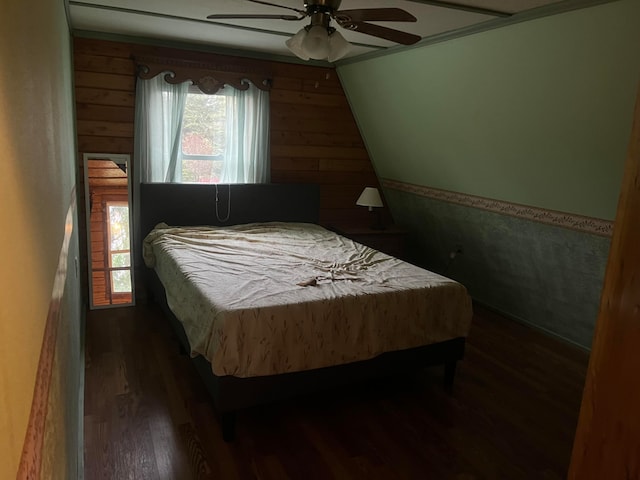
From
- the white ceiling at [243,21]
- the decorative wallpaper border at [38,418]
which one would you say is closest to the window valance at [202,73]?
the white ceiling at [243,21]

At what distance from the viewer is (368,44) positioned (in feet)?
12.3

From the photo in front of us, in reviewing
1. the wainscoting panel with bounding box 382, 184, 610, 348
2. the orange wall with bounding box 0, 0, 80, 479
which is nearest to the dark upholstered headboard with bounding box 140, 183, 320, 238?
the wainscoting panel with bounding box 382, 184, 610, 348

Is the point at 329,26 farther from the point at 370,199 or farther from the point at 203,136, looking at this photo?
the point at 370,199

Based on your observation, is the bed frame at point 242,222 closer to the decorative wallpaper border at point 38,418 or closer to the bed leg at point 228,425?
the bed leg at point 228,425

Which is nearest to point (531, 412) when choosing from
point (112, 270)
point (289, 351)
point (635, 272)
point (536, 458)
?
point (536, 458)

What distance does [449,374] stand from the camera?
304cm

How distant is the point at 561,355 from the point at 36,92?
147 inches

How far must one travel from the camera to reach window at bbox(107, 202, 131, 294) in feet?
13.9

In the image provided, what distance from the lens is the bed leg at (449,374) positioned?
3029mm

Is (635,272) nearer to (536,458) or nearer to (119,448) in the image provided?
(536,458)

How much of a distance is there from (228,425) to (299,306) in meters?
0.70

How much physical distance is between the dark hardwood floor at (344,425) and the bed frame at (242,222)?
0.62ft

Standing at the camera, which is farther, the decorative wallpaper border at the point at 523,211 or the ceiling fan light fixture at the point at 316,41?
the decorative wallpaper border at the point at 523,211

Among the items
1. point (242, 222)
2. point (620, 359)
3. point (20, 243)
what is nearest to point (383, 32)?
point (620, 359)
